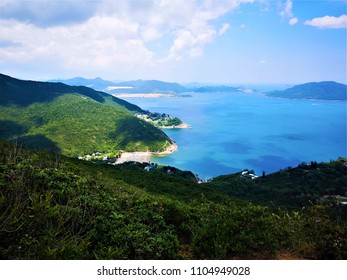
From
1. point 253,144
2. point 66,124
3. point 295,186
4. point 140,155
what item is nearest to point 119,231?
point 295,186

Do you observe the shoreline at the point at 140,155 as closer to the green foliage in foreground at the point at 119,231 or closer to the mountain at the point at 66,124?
the mountain at the point at 66,124

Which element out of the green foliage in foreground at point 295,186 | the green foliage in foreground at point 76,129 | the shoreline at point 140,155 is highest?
the green foliage in foreground at point 76,129

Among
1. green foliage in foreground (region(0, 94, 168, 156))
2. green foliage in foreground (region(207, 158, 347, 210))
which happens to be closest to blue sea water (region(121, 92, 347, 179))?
green foliage in foreground (region(0, 94, 168, 156))

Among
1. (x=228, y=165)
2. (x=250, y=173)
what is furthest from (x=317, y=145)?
(x=250, y=173)

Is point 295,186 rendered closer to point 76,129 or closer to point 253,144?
point 253,144

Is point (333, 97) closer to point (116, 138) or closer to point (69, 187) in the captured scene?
point (116, 138)

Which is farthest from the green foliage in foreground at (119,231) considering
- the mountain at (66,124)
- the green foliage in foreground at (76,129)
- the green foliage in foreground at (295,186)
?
the green foliage in foreground at (76,129)

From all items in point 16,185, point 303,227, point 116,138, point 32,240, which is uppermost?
point 16,185

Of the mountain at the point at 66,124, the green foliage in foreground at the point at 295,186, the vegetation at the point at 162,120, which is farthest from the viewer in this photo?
the vegetation at the point at 162,120
